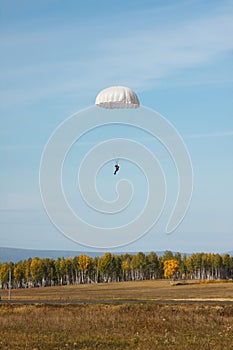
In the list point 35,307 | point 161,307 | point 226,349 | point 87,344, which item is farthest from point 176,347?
point 35,307

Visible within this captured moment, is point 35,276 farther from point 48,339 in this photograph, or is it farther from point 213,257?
point 48,339

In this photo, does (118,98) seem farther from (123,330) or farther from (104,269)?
(104,269)

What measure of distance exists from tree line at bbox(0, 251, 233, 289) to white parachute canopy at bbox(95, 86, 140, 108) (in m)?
134

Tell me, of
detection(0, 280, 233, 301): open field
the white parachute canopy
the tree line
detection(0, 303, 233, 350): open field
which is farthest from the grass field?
the tree line

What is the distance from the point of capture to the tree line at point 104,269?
177 meters

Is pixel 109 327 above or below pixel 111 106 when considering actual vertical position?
below

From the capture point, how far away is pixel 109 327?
85.6ft

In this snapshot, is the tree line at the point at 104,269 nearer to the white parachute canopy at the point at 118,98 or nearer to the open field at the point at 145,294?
the open field at the point at 145,294

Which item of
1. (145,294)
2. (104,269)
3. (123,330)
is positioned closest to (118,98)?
(123,330)

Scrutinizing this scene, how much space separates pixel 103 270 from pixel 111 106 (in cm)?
14210

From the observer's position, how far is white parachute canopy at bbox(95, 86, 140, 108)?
121 feet

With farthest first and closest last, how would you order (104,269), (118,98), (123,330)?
(104,269) → (118,98) → (123,330)

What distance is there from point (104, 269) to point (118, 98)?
144 meters

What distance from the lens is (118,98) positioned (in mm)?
37000
